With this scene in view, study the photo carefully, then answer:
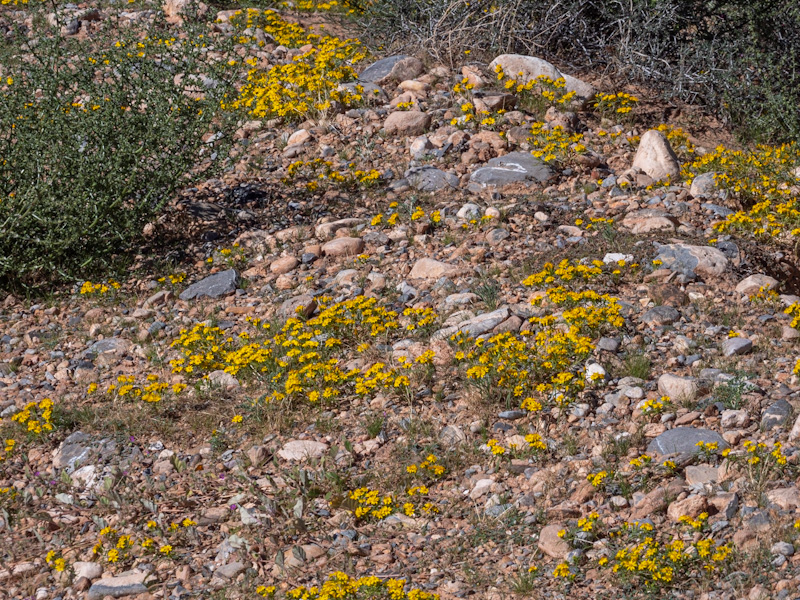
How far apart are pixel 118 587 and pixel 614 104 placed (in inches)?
226

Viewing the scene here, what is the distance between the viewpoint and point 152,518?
4.17 metres

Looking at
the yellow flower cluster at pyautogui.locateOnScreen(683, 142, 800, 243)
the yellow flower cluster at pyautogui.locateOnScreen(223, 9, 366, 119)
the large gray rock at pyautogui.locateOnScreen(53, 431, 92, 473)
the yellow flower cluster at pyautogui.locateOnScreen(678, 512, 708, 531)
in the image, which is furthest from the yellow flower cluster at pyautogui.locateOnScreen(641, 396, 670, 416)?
the yellow flower cluster at pyautogui.locateOnScreen(223, 9, 366, 119)

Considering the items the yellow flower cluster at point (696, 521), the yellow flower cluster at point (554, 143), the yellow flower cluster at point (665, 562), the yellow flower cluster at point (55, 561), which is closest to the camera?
the yellow flower cluster at point (665, 562)

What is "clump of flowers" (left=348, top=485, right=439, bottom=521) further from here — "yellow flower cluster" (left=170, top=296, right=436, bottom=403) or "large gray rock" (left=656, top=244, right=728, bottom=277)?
"large gray rock" (left=656, top=244, right=728, bottom=277)

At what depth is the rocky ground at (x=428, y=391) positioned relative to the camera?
3732 millimetres

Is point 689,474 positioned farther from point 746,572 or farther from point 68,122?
point 68,122

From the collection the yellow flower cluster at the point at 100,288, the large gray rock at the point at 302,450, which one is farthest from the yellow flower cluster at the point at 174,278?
the large gray rock at the point at 302,450

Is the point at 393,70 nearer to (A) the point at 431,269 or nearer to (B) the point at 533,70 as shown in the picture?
(B) the point at 533,70

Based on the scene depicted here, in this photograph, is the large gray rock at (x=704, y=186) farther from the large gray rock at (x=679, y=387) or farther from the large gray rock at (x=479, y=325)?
the large gray rock at (x=679, y=387)

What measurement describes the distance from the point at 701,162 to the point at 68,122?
4.75 meters

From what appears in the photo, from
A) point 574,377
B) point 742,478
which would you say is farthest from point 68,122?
point 742,478

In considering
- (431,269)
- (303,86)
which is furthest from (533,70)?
(431,269)

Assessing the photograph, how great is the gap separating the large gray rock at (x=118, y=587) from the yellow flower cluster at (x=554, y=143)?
4315 millimetres

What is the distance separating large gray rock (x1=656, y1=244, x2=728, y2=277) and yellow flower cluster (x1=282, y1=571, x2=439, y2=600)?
113 inches
